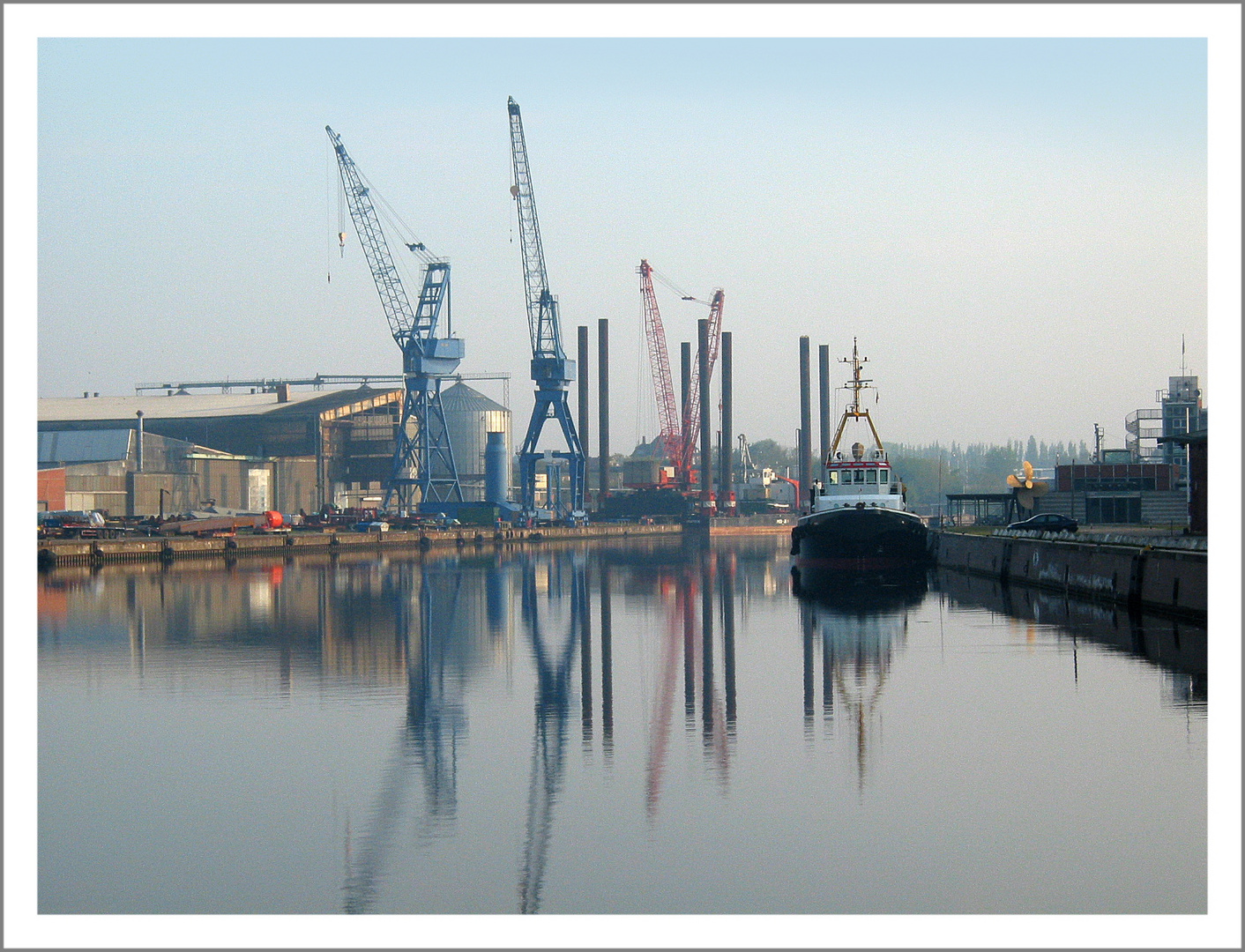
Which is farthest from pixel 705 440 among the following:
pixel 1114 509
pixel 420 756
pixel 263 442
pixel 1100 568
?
pixel 420 756

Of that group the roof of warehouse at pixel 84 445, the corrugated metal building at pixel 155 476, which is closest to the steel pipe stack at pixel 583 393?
the corrugated metal building at pixel 155 476

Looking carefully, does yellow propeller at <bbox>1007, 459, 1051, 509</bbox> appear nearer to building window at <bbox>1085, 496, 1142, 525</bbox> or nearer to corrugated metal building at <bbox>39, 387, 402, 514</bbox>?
building window at <bbox>1085, 496, 1142, 525</bbox>

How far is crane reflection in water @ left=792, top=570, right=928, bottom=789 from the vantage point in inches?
1035

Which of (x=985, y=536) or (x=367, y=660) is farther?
(x=985, y=536)

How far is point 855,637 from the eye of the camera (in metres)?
39.4

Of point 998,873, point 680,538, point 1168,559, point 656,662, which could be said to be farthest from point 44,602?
point 680,538

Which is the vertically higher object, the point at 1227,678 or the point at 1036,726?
the point at 1227,678

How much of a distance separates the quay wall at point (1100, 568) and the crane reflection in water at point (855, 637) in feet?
14.4

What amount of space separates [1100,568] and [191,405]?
394 feet

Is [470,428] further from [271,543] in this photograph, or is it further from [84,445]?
[271,543]

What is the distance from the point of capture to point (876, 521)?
6181cm

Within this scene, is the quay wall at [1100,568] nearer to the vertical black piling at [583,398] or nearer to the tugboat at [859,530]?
the tugboat at [859,530]

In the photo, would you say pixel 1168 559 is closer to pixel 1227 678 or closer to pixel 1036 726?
pixel 1036 726

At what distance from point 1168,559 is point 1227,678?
21.7 meters
